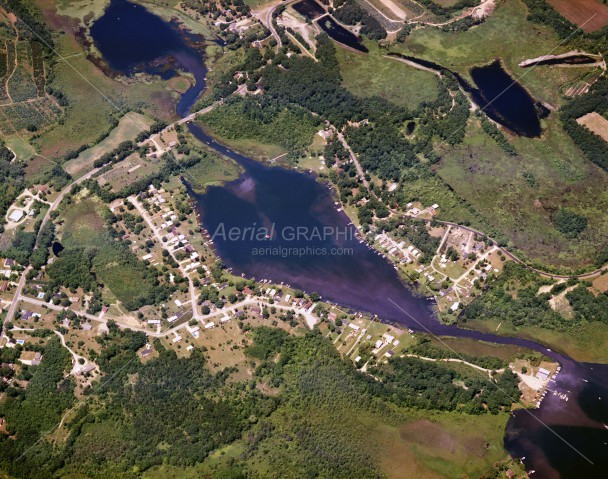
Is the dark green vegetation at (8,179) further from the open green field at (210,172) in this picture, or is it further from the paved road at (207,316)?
the open green field at (210,172)

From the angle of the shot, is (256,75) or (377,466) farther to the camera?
(256,75)

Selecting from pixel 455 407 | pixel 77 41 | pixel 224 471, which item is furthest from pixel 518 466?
pixel 77 41

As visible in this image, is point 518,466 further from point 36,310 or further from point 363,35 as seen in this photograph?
point 363,35

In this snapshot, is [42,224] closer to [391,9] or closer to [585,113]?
[391,9]

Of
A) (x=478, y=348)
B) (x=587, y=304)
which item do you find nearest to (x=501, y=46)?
(x=587, y=304)

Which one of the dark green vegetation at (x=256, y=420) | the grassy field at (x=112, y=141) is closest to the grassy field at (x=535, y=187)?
the dark green vegetation at (x=256, y=420)

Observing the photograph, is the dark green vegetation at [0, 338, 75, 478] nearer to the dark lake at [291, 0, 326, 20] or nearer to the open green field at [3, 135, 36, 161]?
the open green field at [3, 135, 36, 161]

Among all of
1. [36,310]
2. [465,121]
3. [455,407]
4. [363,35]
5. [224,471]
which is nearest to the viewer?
[224,471]

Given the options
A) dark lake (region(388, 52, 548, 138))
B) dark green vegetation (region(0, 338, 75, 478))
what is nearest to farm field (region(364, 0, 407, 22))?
dark lake (region(388, 52, 548, 138))
